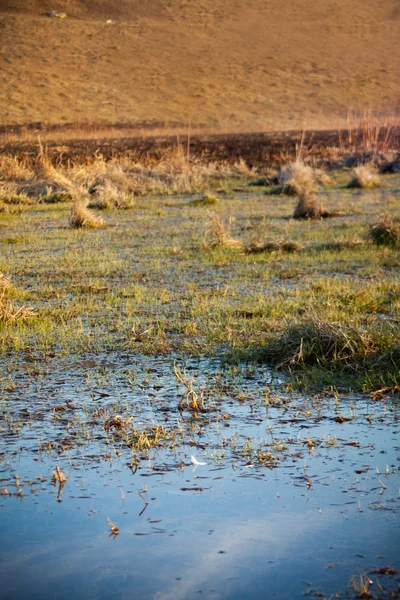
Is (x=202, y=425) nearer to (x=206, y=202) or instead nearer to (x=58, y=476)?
(x=58, y=476)

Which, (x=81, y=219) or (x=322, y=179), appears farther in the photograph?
(x=322, y=179)

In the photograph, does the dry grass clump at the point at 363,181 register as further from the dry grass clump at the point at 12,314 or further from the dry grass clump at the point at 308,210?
the dry grass clump at the point at 12,314

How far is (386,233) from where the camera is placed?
13844 millimetres

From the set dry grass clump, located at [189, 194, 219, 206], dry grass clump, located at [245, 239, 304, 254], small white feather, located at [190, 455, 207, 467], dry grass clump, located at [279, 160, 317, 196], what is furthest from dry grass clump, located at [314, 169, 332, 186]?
small white feather, located at [190, 455, 207, 467]

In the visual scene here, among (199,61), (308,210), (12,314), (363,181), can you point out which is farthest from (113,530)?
(199,61)

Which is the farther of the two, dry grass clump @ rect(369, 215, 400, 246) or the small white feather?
dry grass clump @ rect(369, 215, 400, 246)

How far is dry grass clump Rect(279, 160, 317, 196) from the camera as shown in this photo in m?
24.5

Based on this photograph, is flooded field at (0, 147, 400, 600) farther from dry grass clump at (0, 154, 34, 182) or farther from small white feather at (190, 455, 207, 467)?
dry grass clump at (0, 154, 34, 182)

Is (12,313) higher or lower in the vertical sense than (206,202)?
higher

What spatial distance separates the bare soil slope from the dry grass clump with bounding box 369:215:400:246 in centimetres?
4560

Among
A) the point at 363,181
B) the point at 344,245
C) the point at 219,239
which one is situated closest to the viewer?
the point at 344,245

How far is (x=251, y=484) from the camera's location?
4.77m

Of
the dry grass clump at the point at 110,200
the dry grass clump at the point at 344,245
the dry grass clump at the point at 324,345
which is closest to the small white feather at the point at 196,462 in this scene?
the dry grass clump at the point at 324,345

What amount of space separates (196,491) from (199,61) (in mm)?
73099
